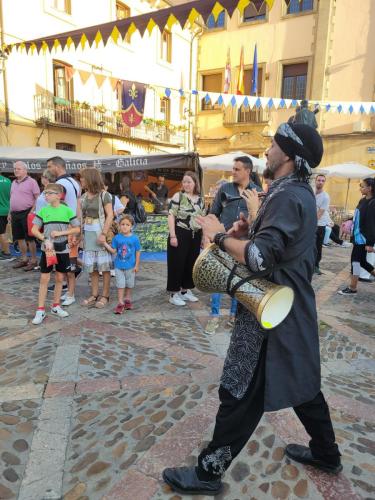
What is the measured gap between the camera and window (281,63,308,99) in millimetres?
19000

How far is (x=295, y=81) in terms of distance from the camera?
19.3 metres

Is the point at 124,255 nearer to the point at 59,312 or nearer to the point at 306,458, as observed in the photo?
the point at 59,312

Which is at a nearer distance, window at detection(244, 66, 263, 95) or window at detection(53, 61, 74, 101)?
window at detection(53, 61, 74, 101)

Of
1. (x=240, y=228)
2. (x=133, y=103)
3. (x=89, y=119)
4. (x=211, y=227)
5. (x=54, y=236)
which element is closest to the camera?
(x=211, y=227)

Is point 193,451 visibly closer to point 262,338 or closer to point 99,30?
point 262,338

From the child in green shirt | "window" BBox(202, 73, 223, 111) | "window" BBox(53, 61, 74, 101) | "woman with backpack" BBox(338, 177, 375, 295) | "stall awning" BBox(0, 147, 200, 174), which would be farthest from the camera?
"window" BBox(202, 73, 223, 111)

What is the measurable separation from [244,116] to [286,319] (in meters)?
20.3

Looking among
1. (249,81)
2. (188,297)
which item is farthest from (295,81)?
(188,297)

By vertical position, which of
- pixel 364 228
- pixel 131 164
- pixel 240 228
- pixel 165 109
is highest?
pixel 165 109

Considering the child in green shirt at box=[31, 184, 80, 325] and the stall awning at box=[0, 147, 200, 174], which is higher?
the stall awning at box=[0, 147, 200, 174]

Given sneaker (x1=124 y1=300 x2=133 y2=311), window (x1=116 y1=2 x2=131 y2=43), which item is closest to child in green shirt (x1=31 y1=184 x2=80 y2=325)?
sneaker (x1=124 y1=300 x2=133 y2=311)

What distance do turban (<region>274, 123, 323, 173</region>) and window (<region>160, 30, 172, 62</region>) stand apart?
21.1m

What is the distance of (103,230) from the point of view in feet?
15.6

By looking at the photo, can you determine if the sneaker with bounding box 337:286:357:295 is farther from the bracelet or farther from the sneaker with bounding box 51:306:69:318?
the bracelet
